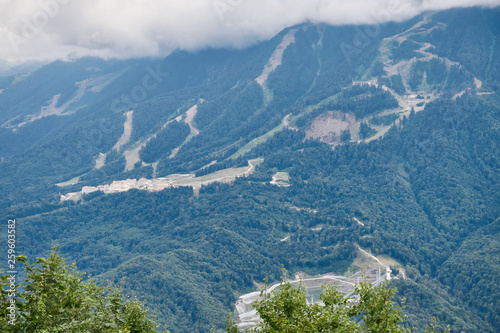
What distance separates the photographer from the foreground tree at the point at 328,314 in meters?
33.0

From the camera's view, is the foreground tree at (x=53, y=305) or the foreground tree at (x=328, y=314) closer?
the foreground tree at (x=53, y=305)

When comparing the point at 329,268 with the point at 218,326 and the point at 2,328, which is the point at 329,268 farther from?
the point at 2,328

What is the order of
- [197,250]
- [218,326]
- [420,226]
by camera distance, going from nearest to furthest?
[218,326]
[197,250]
[420,226]

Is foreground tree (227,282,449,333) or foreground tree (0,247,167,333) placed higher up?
foreground tree (0,247,167,333)

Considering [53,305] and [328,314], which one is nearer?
[53,305]

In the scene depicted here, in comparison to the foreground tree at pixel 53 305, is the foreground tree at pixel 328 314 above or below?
below

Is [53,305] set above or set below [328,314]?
above

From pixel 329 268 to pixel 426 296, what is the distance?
121 feet

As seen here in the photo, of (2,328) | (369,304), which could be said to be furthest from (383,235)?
(2,328)

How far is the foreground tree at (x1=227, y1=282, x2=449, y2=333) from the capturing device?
33000mm

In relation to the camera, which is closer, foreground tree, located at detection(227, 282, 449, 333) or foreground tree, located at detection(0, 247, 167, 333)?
foreground tree, located at detection(0, 247, 167, 333)

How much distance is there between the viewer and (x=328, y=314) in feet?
111

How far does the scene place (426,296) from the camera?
13925cm

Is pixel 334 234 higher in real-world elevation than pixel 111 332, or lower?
lower
